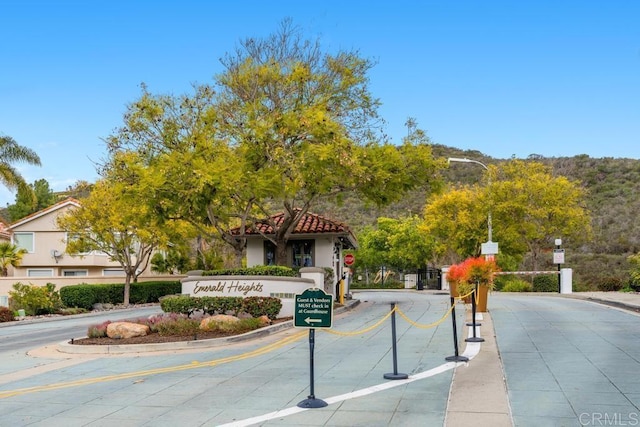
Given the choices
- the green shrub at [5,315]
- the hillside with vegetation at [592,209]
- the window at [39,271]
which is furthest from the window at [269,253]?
the window at [39,271]

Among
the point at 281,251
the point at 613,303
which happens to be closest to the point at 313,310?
the point at 281,251

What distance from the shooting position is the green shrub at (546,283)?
1406 inches

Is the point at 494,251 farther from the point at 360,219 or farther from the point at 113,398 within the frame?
the point at 360,219

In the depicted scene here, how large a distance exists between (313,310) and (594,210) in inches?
2303

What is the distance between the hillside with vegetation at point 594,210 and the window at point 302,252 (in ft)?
34.1

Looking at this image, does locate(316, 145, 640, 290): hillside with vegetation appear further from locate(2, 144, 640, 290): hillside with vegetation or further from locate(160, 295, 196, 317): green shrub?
locate(160, 295, 196, 317): green shrub

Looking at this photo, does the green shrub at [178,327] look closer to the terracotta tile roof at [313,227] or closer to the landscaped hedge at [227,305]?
the landscaped hedge at [227,305]

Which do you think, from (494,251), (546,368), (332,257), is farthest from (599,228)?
(546,368)

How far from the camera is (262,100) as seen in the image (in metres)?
24.8

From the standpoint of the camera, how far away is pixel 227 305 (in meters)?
18.7

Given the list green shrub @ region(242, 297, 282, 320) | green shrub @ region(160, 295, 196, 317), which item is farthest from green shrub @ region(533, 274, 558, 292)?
green shrub @ region(160, 295, 196, 317)
